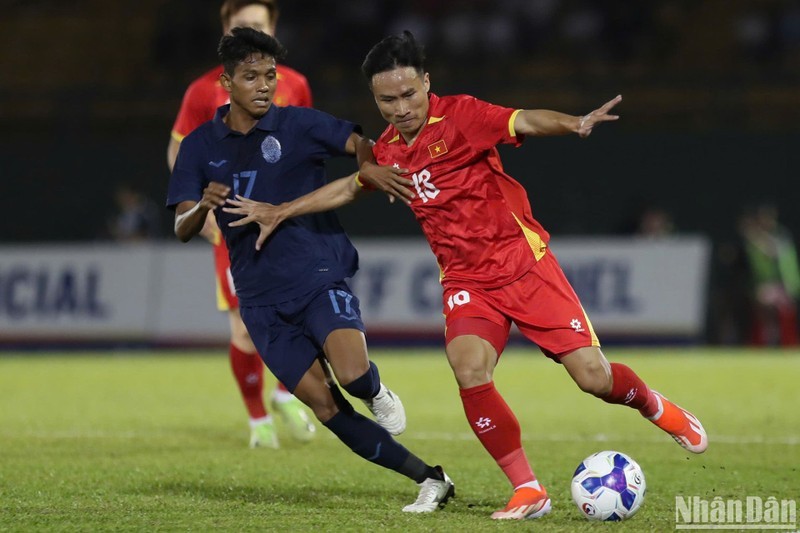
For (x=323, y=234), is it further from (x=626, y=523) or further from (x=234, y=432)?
(x=234, y=432)

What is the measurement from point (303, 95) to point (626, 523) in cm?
369

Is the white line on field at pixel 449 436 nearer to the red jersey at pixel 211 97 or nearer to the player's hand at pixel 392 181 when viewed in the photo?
the red jersey at pixel 211 97

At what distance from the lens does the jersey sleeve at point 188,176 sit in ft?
19.4

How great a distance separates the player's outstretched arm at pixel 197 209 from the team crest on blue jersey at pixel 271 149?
0.27 m

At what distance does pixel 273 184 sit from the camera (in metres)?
5.98

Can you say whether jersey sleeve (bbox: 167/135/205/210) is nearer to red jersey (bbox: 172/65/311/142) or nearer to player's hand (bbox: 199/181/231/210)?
player's hand (bbox: 199/181/231/210)

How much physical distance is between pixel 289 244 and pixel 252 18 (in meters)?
2.25

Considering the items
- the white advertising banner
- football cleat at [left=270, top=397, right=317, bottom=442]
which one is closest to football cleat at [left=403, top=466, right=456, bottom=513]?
football cleat at [left=270, top=397, right=317, bottom=442]

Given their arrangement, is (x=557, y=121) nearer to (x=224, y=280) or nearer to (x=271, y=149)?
(x=271, y=149)

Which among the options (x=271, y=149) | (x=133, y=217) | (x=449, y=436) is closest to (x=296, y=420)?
(x=449, y=436)

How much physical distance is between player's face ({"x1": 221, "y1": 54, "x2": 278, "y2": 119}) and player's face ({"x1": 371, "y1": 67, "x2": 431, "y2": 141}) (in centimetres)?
57

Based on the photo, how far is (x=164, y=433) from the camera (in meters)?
8.84

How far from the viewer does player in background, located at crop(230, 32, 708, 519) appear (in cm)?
549

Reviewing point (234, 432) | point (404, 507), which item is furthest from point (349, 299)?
point (234, 432)
